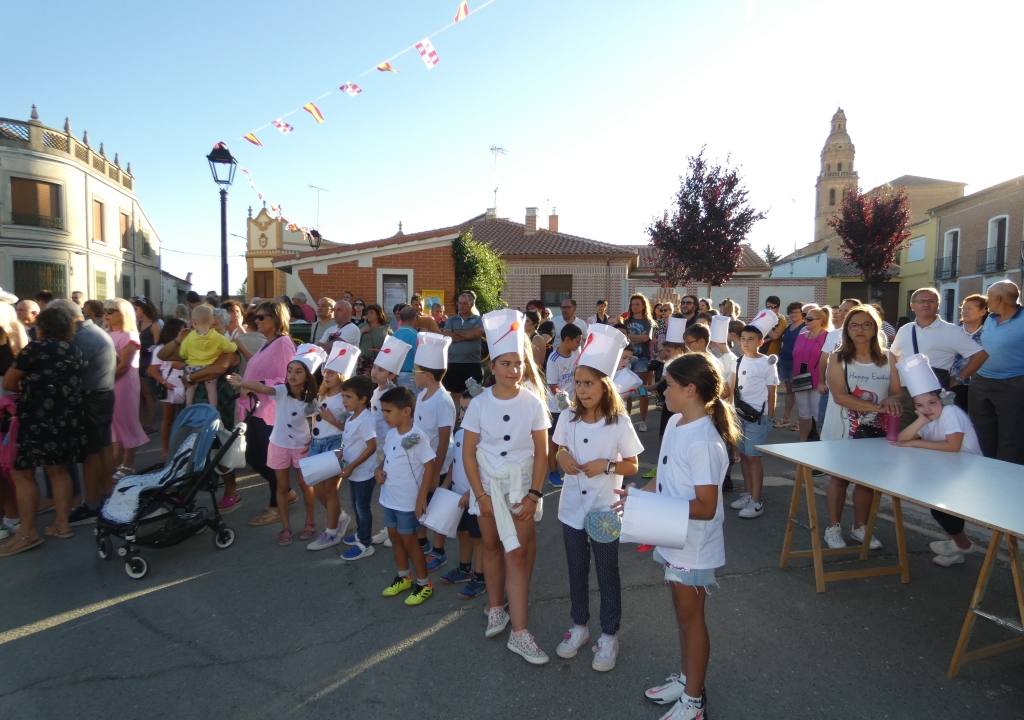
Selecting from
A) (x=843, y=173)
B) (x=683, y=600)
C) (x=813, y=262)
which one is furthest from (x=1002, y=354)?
(x=843, y=173)

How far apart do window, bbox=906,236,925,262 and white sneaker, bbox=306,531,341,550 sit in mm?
42703

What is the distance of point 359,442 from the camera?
4316mm

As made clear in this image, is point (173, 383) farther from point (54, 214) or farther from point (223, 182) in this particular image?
point (54, 214)

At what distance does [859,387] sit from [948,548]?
4.19ft

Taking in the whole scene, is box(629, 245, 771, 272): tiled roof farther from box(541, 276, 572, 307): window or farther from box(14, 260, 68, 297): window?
box(14, 260, 68, 297): window

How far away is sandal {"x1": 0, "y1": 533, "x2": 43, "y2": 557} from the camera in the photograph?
177 inches

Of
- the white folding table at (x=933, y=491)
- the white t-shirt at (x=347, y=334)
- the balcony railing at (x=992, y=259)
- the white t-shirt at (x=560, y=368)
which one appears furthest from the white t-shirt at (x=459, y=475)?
the balcony railing at (x=992, y=259)

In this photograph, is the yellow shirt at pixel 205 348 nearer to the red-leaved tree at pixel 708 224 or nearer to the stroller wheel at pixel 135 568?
the stroller wheel at pixel 135 568

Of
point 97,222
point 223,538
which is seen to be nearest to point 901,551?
point 223,538

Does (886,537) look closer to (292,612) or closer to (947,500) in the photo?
(947,500)

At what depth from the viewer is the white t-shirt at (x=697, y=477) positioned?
8.32 ft

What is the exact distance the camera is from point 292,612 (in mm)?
3635

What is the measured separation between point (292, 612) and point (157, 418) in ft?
24.0

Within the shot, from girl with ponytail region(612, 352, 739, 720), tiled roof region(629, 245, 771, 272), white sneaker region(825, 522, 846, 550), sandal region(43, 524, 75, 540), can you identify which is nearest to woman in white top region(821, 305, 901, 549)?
white sneaker region(825, 522, 846, 550)
